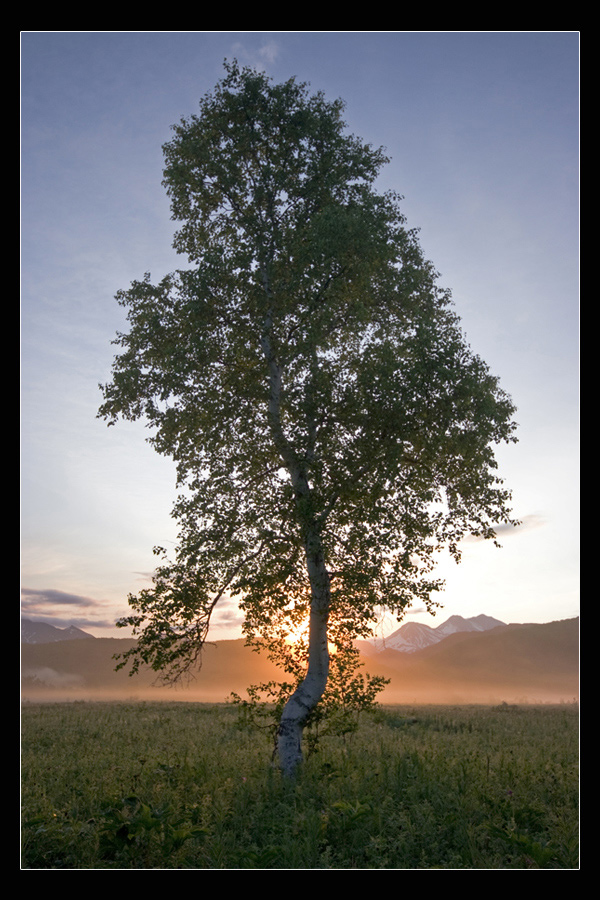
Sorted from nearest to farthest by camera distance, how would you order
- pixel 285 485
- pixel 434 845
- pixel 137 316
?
1. pixel 434 845
2. pixel 285 485
3. pixel 137 316

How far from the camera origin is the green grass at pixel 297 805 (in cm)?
863

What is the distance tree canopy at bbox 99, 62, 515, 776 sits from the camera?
13.2 m

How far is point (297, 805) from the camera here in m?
11.0

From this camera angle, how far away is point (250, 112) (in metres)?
16.4

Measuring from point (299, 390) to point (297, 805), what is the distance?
868cm

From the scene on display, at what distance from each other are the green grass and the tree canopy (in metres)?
2.31

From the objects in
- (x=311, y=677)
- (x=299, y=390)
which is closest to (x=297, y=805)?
(x=311, y=677)

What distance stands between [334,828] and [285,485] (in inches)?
281

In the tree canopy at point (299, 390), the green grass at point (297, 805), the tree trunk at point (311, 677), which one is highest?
the tree canopy at point (299, 390)

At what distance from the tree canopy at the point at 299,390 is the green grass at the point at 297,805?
2306 millimetres

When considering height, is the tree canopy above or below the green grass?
above

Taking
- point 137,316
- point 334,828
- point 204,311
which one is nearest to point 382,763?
point 334,828

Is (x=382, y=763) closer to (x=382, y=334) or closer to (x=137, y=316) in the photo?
(x=382, y=334)

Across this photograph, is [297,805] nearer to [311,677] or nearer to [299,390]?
[311,677]
